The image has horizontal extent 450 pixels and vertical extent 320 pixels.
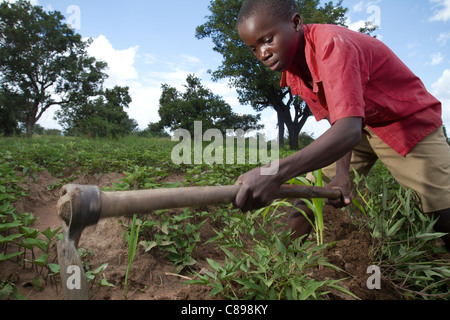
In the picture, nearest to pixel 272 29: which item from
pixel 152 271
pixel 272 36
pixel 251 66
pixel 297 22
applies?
pixel 272 36

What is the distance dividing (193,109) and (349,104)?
2107 centimetres

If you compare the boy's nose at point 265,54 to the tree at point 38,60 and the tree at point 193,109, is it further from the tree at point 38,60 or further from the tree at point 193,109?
the tree at point 38,60

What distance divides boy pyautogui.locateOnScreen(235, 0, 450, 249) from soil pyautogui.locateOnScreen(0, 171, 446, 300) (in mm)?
364

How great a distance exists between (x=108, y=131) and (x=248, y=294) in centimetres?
1369

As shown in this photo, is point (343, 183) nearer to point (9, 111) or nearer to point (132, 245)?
point (132, 245)

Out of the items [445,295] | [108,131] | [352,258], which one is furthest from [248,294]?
[108,131]

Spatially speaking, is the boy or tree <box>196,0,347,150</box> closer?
the boy

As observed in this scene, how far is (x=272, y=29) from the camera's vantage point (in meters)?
1.60

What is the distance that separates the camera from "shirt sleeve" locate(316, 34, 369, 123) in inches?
53.8

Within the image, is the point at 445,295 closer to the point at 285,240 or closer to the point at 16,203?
the point at 285,240

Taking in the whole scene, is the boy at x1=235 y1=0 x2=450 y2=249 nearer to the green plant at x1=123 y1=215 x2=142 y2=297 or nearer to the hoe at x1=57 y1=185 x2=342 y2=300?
the hoe at x1=57 y1=185 x2=342 y2=300

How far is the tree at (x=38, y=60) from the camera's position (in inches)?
867
